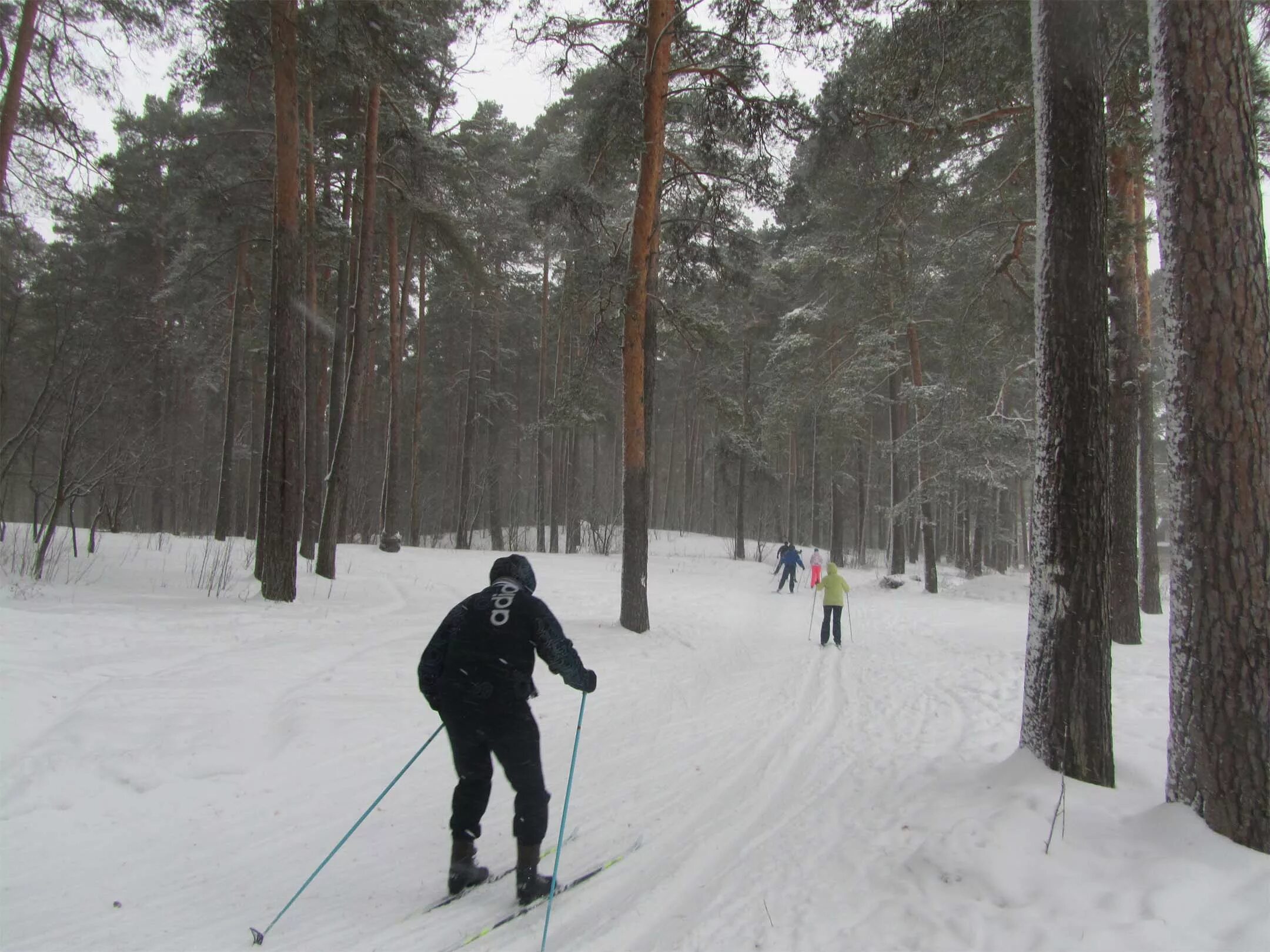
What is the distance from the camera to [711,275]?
40.7 ft

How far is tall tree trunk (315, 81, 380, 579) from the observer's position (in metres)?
12.4

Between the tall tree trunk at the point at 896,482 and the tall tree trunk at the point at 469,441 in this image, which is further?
the tall tree trunk at the point at 469,441

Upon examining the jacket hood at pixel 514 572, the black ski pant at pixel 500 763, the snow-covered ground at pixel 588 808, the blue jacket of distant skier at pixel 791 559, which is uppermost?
the jacket hood at pixel 514 572

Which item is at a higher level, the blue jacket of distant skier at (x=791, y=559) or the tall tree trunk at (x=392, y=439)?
the tall tree trunk at (x=392, y=439)

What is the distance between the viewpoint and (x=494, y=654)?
340 centimetres

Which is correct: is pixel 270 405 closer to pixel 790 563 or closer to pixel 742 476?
pixel 790 563

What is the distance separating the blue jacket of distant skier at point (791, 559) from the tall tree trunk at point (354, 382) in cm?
1183

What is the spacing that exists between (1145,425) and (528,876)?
13.1m

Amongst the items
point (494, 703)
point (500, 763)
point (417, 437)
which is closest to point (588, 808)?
point (500, 763)

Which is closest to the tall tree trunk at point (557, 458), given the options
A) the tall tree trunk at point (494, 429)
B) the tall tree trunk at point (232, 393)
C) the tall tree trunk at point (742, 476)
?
the tall tree trunk at point (494, 429)

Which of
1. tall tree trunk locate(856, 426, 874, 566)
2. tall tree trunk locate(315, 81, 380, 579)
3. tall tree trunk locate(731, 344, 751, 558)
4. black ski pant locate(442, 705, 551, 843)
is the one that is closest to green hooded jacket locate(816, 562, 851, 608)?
black ski pant locate(442, 705, 551, 843)

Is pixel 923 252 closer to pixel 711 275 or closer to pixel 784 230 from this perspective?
pixel 784 230

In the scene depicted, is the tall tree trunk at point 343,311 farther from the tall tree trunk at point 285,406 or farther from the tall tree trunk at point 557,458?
the tall tree trunk at point 557,458

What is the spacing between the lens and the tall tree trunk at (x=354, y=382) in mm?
12359
